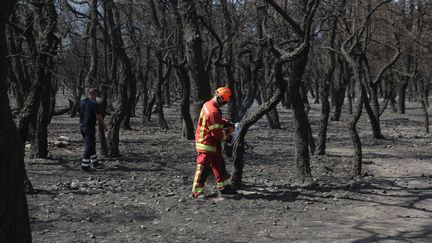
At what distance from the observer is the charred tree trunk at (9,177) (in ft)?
11.4

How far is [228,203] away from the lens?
8.02m

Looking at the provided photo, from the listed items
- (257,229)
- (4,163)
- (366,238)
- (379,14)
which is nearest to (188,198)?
(257,229)

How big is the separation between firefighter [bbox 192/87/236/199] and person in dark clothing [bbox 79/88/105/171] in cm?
354

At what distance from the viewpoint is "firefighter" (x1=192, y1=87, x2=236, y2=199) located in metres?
8.07

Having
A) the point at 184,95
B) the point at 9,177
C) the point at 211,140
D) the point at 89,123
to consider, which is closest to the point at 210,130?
the point at 211,140

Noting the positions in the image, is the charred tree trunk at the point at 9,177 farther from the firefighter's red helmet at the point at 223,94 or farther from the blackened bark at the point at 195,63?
the blackened bark at the point at 195,63

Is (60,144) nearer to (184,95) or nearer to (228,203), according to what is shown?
(184,95)

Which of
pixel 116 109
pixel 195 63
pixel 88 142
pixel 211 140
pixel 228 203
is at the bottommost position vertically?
pixel 228 203

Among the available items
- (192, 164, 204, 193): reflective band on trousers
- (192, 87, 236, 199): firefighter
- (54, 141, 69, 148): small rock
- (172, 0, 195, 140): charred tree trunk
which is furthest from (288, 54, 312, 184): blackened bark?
(54, 141, 69, 148): small rock

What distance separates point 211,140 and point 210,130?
17 cm

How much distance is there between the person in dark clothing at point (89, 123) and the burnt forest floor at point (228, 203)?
34cm

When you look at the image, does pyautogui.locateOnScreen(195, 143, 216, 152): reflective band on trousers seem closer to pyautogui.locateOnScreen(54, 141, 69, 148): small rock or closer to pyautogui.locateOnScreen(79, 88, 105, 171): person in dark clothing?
pyautogui.locateOnScreen(79, 88, 105, 171): person in dark clothing

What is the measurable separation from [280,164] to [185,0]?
5.48 meters

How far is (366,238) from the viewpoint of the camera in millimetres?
6168
